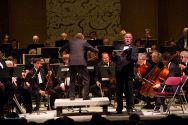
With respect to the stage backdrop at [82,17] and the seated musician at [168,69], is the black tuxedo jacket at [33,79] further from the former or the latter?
the stage backdrop at [82,17]

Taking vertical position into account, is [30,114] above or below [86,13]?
below

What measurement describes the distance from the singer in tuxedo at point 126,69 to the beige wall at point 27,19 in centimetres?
946

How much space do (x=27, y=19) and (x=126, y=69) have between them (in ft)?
32.9

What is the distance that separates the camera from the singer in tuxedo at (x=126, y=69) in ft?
38.6

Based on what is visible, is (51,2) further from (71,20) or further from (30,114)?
(30,114)

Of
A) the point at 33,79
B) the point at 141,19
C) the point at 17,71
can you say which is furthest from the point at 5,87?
the point at 141,19

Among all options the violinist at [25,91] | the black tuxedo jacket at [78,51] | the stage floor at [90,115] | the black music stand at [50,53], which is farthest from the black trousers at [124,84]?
the black music stand at [50,53]

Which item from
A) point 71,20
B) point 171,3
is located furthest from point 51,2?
point 171,3

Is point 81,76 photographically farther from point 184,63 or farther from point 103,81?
point 184,63

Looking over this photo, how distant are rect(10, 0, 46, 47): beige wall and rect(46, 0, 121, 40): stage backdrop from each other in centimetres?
53

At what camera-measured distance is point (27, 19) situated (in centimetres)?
2106

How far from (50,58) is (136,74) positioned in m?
2.85

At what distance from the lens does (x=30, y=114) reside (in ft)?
42.4

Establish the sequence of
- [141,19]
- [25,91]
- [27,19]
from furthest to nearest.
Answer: [141,19] → [27,19] → [25,91]
